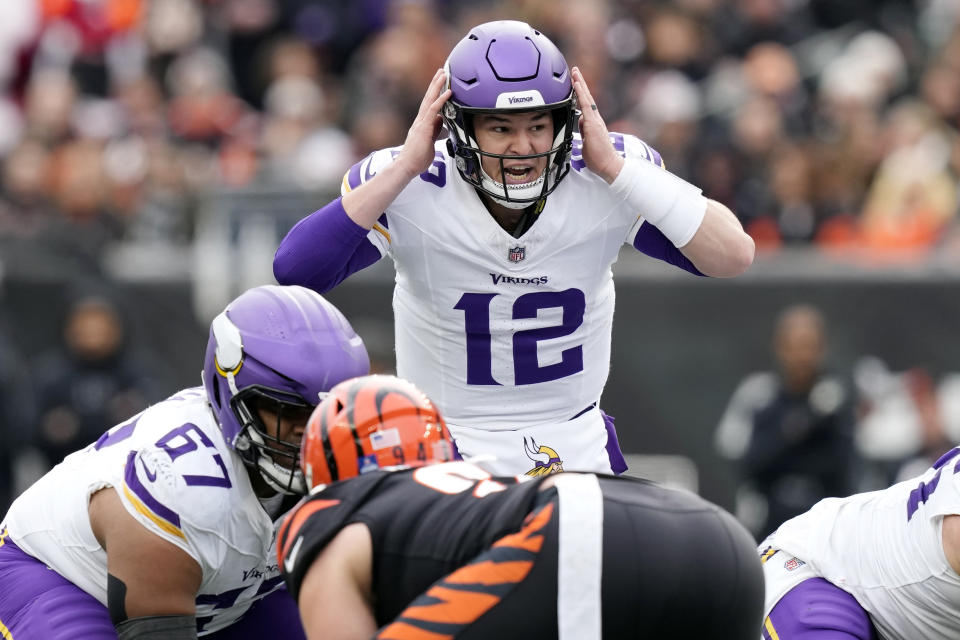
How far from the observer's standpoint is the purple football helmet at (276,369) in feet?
14.0

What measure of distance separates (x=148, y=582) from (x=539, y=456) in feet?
5.11

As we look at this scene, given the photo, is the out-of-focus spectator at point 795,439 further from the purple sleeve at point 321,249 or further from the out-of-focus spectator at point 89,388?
the purple sleeve at point 321,249

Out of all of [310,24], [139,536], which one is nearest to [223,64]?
[310,24]

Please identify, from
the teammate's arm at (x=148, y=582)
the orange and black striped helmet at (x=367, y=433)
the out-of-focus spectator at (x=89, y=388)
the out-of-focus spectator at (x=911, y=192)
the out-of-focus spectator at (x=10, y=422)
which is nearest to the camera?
the orange and black striped helmet at (x=367, y=433)

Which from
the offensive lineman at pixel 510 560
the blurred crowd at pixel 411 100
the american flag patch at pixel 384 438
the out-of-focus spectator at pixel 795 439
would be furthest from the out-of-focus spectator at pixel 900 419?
the american flag patch at pixel 384 438

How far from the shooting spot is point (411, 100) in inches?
475

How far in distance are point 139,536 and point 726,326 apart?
648 cm

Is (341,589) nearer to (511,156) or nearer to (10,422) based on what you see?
(511,156)

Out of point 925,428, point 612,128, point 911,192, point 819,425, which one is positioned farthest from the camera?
point 612,128

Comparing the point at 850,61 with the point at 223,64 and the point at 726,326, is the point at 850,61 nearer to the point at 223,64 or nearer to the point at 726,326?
the point at 726,326

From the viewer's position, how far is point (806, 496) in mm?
9398

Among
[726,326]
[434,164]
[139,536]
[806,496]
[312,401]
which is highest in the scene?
[434,164]

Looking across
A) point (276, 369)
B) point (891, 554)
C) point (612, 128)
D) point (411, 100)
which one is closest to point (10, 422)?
point (411, 100)

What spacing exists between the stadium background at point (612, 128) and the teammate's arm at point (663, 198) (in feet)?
15.8
